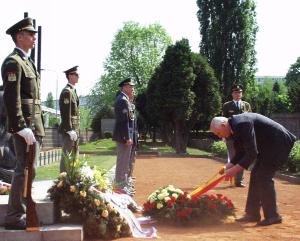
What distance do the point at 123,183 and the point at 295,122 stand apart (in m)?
27.2

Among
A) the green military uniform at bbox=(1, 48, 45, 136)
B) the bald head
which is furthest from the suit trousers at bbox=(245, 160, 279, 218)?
the green military uniform at bbox=(1, 48, 45, 136)

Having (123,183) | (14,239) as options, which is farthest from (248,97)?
(14,239)

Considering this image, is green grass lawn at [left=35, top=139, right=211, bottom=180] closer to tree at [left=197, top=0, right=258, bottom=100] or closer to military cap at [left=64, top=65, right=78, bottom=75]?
military cap at [left=64, top=65, right=78, bottom=75]

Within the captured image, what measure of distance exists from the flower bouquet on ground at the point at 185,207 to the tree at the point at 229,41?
40711 mm

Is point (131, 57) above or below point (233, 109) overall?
above

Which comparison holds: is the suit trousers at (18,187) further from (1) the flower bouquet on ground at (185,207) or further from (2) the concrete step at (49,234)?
(1) the flower bouquet on ground at (185,207)

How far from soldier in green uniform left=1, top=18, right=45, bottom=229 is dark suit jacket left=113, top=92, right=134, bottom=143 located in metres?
3.16

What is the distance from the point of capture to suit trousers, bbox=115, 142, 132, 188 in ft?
29.4

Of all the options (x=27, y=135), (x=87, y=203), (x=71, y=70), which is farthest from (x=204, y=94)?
(x=27, y=135)

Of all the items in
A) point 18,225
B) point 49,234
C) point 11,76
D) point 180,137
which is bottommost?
point 49,234

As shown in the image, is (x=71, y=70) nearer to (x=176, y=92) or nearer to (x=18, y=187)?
(x=18, y=187)

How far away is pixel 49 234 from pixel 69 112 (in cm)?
316

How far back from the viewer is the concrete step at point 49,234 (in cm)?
561

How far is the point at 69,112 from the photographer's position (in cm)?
853
